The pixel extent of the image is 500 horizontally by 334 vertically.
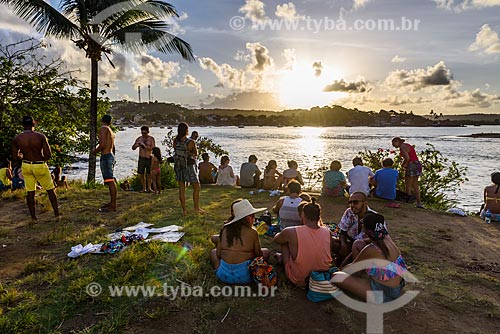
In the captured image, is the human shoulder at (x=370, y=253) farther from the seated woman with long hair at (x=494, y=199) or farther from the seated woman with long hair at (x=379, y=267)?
the seated woman with long hair at (x=494, y=199)

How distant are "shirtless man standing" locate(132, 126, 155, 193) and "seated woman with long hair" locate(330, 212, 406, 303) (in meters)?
7.02

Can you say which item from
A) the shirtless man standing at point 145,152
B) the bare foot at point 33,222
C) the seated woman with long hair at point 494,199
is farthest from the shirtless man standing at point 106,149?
the seated woman with long hair at point 494,199

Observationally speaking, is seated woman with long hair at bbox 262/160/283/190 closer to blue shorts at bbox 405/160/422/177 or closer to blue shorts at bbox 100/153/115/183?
blue shorts at bbox 405/160/422/177

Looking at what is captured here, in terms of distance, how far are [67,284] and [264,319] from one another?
2387mm

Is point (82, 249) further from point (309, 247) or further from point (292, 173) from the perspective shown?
point (292, 173)

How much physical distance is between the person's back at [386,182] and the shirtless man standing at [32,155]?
7.54 meters

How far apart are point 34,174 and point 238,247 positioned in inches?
183

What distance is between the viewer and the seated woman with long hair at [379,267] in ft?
Answer: 12.2

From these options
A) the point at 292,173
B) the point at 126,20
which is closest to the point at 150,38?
the point at 126,20

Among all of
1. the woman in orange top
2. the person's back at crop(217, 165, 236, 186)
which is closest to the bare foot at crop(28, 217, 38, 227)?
the woman in orange top

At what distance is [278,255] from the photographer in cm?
465

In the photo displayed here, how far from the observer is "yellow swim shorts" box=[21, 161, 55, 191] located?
6.41m

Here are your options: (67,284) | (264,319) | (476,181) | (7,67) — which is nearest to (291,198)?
(264,319)

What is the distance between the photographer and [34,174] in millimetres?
6461
